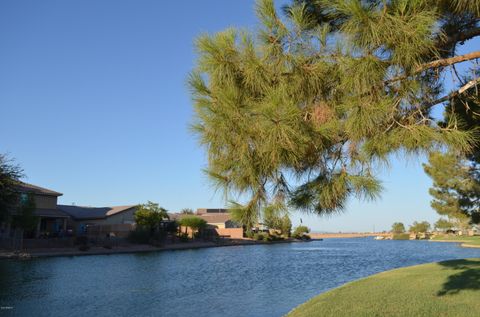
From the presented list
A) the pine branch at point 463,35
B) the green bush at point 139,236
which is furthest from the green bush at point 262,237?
the pine branch at point 463,35

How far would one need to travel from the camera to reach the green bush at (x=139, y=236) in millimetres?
41484

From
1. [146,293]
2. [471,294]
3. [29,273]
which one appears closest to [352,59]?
[471,294]

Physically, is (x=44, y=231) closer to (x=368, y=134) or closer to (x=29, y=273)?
(x=29, y=273)

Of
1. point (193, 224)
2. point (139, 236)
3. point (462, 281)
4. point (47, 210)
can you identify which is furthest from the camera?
point (193, 224)

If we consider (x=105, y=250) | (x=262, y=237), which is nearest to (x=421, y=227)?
(x=262, y=237)

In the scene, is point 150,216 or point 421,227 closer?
point 150,216

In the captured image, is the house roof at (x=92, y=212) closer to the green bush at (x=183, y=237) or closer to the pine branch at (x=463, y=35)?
the green bush at (x=183, y=237)

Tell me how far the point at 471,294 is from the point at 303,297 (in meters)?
5.85

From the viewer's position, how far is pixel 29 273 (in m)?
19.7

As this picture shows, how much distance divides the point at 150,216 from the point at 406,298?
35.8 m

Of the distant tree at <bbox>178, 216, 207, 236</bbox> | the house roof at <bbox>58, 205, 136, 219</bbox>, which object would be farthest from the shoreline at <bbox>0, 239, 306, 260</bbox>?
the house roof at <bbox>58, 205, 136, 219</bbox>

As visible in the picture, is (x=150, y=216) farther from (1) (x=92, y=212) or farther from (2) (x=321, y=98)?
(2) (x=321, y=98)

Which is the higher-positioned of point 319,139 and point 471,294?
point 319,139

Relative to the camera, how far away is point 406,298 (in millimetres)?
9656
